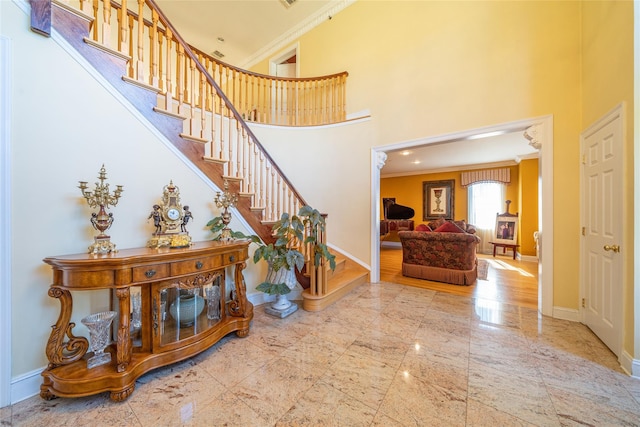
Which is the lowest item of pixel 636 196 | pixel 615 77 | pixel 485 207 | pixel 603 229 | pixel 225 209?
pixel 603 229

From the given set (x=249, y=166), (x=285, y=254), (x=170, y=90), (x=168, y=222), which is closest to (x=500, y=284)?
(x=285, y=254)

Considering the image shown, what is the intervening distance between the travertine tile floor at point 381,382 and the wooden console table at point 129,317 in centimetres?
14

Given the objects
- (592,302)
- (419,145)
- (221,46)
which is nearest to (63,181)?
(419,145)

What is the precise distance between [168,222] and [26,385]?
4.10 feet

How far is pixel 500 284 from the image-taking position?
148 inches

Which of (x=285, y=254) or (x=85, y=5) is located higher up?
(x=85, y=5)

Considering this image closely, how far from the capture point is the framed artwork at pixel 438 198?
7.28m

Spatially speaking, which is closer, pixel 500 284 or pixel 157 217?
pixel 157 217

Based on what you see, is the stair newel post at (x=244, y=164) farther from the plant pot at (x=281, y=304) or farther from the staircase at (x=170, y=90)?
the plant pot at (x=281, y=304)

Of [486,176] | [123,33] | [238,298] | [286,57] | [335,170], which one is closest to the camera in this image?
[123,33]

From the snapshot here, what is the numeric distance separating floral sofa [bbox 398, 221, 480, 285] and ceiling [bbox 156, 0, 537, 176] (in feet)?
5.05

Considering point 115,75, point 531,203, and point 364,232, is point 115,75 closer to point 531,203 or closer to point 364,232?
point 364,232

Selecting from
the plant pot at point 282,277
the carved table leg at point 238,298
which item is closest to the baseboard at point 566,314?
the plant pot at point 282,277

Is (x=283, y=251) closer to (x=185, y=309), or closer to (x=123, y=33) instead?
(x=185, y=309)
